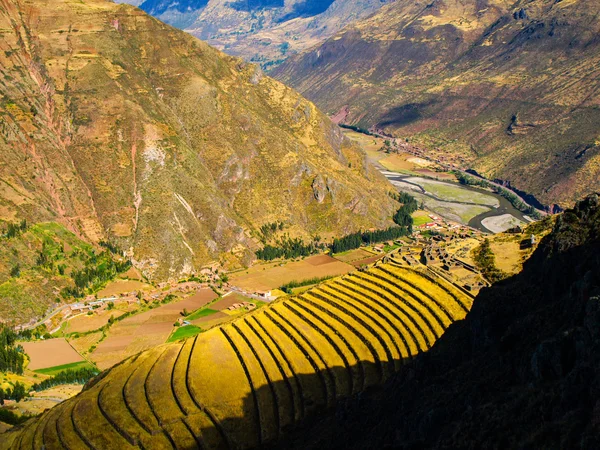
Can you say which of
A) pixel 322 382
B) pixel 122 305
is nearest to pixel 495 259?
pixel 322 382

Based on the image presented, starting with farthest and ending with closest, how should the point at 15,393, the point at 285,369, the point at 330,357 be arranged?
1. the point at 15,393
2. the point at 330,357
3. the point at 285,369

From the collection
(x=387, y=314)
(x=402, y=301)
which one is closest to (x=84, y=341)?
(x=387, y=314)

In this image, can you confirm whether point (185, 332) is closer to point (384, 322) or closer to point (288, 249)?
point (384, 322)

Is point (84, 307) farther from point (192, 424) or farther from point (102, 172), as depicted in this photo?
point (192, 424)

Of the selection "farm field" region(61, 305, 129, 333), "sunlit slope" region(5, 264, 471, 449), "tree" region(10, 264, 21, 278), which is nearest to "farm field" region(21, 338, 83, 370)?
"farm field" region(61, 305, 129, 333)

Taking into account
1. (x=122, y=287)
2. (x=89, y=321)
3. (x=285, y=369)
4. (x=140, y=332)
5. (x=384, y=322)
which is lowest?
(x=140, y=332)

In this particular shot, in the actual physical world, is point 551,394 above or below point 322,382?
above

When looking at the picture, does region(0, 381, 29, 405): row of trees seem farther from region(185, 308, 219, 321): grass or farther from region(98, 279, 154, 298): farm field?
region(98, 279, 154, 298): farm field
